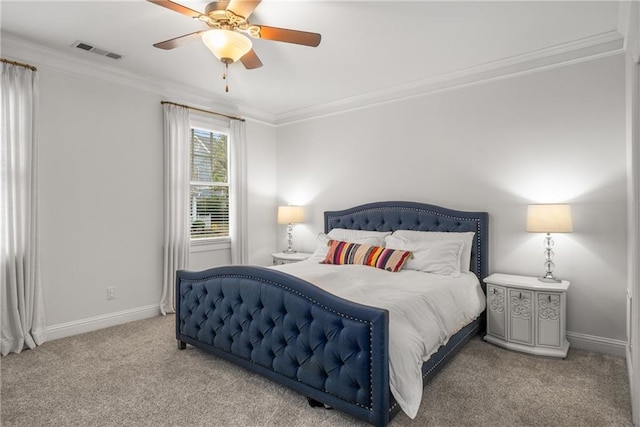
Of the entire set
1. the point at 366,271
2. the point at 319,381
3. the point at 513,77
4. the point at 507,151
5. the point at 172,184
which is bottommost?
the point at 319,381

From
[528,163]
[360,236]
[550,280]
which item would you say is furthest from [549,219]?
[360,236]

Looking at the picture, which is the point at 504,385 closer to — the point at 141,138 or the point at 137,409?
the point at 137,409

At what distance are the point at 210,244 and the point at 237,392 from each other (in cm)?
262

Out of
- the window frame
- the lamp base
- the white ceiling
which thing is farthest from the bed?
the white ceiling

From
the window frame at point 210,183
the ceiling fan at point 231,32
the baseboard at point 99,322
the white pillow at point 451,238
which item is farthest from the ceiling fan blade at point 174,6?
the baseboard at point 99,322

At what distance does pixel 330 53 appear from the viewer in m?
3.43

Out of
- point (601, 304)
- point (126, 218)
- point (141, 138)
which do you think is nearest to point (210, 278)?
point (126, 218)

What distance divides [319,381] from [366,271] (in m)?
1.36

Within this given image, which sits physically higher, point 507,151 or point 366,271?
point 507,151

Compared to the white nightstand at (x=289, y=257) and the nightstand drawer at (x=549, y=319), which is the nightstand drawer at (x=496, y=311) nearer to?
the nightstand drawer at (x=549, y=319)

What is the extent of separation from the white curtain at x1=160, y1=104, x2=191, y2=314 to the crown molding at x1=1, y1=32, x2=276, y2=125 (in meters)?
0.22

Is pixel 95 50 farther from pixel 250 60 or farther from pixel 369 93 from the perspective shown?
pixel 369 93

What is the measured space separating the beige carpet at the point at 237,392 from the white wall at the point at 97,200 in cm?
61

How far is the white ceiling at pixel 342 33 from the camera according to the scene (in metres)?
2.66
